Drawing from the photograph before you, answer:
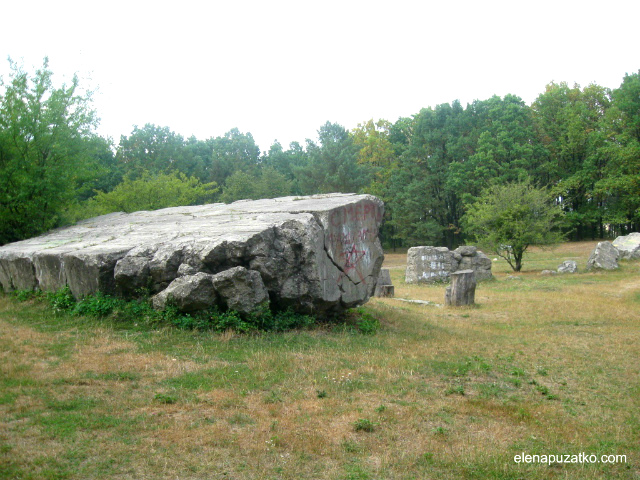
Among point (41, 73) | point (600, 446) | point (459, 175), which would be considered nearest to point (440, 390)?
point (600, 446)

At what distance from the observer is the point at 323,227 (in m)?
9.11

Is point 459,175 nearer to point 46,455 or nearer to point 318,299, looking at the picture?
point 318,299

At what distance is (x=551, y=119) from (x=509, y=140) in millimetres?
6796

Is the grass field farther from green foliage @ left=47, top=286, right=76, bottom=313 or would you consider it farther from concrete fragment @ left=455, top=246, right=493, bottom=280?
concrete fragment @ left=455, top=246, right=493, bottom=280

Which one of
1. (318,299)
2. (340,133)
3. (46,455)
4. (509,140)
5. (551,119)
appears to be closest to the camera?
(46,455)

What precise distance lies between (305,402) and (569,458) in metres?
2.42

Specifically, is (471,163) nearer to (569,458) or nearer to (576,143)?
(576,143)

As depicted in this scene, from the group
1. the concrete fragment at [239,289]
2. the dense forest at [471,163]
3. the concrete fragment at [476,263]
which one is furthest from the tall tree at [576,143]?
the concrete fragment at [239,289]

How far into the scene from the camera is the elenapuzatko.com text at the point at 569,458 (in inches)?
164

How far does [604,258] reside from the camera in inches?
893

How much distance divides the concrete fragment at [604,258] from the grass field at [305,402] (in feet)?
47.0

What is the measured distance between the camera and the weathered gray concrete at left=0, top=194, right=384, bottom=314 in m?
8.36

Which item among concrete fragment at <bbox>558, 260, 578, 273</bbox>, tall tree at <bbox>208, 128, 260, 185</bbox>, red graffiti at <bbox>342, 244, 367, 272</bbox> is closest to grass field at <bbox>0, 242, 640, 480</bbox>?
red graffiti at <bbox>342, 244, 367, 272</bbox>

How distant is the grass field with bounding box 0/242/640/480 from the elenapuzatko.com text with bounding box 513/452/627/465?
0.04 meters
